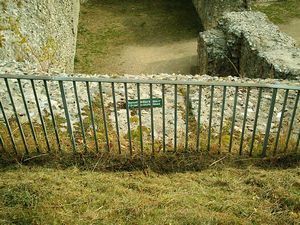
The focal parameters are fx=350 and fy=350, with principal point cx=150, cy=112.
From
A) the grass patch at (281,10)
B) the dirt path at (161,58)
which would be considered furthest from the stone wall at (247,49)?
the grass patch at (281,10)

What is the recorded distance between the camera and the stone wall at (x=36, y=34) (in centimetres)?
782

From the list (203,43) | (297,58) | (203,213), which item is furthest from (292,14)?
(203,213)

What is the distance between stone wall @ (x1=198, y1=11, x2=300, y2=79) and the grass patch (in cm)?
477

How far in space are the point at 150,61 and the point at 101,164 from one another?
7928 mm

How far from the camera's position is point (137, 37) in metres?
13.6

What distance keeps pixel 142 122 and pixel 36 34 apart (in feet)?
15.5

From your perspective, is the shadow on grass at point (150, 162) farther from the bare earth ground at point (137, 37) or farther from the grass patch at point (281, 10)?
the grass patch at point (281, 10)

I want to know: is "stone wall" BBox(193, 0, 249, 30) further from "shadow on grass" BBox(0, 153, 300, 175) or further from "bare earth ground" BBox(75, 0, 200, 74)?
"shadow on grass" BBox(0, 153, 300, 175)

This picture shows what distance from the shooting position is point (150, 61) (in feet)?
38.9

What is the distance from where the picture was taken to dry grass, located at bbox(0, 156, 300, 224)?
10.8 ft

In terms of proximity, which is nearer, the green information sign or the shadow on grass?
the green information sign

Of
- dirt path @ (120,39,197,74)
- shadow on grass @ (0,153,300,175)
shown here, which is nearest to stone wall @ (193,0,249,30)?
dirt path @ (120,39,197,74)

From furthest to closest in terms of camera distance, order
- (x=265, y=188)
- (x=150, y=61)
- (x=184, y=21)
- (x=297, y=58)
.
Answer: (x=184, y=21) < (x=150, y=61) < (x=297, y=58) < (x=265, y=188)

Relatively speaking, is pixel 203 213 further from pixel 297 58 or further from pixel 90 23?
pixel 90 23
